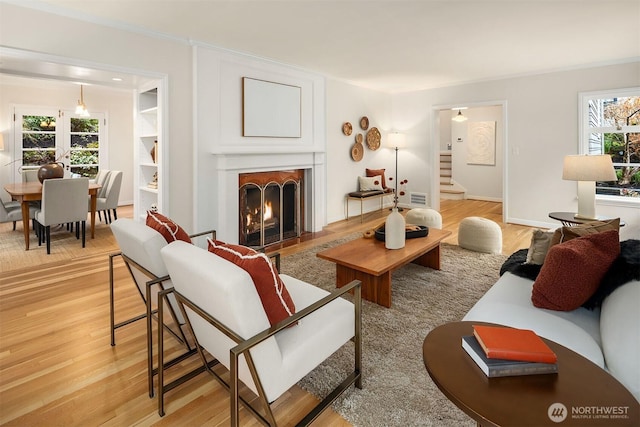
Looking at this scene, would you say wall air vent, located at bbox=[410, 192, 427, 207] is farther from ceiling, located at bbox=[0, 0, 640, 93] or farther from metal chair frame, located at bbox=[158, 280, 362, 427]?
metal chair frame, located at bbox=[158, 280, 362, 427]

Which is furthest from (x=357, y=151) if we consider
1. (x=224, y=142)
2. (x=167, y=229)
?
(x=167, y=229)

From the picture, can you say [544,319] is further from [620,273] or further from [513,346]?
[513,346]

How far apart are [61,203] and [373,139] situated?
5.15 m

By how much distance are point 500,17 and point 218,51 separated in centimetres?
301

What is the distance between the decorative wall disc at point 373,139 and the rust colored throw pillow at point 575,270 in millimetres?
5203

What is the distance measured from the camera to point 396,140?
7.05 m

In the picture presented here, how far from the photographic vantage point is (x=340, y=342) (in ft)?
5.59

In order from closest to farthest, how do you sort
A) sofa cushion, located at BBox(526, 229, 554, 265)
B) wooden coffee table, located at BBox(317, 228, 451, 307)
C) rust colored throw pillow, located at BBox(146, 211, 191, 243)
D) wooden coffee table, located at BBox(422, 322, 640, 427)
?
wooden coffee table, located at BBox(422, 322, 640, 427)
rust colored throw pillow, located at BBox(146, 211, 191, 243)
sofa cushion, located at BBox(526, 229, 554, 265)
wooden coffee table, located at BBox(317, 228, 451, 307)

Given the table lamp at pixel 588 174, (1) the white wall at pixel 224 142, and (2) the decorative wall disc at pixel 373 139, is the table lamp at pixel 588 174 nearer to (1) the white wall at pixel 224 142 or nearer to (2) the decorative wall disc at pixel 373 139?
(1) the white wall at pixel 224 142

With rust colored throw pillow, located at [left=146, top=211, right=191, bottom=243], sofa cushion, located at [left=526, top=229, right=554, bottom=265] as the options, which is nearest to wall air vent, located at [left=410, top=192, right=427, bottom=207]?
sofa cushion, located at [left=526, top=229, right=554, bottom=265]

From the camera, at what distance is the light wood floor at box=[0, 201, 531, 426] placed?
1.65 meters

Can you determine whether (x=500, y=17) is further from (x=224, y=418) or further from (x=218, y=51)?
(x=224, y=418)

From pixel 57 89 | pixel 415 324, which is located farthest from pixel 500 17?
pixel 57 89

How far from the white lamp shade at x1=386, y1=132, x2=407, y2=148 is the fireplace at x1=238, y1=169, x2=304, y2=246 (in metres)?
2.60
